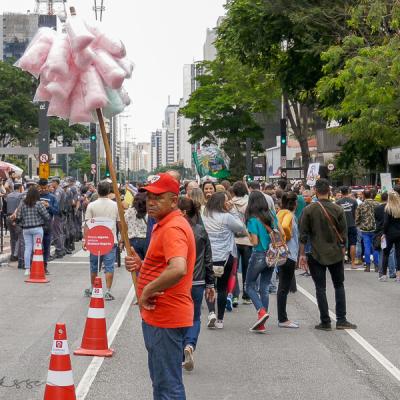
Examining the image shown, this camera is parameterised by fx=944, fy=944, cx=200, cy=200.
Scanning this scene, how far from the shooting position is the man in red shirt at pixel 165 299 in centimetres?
577

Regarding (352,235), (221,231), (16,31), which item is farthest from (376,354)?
(16,31)

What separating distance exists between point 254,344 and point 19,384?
3.30 m

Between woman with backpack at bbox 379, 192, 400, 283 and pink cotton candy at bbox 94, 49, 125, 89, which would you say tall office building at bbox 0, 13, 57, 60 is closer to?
woman with backpack at bbox 379, 192, 400, 283

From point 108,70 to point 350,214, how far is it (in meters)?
15.4

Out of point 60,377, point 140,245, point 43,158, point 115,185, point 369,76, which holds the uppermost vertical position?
point 369,76

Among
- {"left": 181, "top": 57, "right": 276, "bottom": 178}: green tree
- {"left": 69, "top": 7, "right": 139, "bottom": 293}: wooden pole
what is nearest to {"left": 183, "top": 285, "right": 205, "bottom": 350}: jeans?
{"left": 69, "top": 7, "right": 139, "bottom": 293}: wooden pole

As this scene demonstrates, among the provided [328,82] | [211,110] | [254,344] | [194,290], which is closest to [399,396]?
[194,290]

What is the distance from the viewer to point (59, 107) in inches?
255

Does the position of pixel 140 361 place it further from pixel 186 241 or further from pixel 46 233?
pixel 46 233

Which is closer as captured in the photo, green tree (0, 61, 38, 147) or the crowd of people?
the crowd of people

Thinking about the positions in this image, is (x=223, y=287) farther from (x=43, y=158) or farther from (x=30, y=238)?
(x=43, y=158)

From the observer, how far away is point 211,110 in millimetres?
69812

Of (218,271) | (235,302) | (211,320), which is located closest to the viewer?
(218,271)

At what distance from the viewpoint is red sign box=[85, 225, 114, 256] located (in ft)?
44.6
